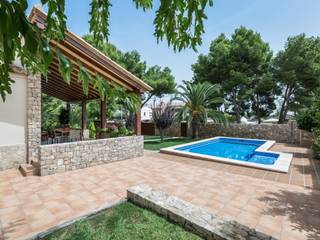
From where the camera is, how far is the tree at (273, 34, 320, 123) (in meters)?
20.1

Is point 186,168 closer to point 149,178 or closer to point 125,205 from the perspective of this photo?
point 149,178

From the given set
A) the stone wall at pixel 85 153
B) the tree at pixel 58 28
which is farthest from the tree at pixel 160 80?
the tree at pixel 58 28

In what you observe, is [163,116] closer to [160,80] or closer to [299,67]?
[160,80]

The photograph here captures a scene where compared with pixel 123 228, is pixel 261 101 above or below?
above

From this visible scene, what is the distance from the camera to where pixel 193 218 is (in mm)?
3879

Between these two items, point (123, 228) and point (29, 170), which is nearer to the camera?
point (123, 228)

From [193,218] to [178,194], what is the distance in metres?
1.89

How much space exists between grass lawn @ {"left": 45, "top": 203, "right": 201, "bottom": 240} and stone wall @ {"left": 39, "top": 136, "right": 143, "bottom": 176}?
13.6 feet

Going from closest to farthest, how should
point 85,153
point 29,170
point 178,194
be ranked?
point 178,194, point 29,170, point 85,153

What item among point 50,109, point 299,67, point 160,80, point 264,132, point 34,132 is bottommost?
point 264,132

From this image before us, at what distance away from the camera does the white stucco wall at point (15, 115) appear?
7.80 meters

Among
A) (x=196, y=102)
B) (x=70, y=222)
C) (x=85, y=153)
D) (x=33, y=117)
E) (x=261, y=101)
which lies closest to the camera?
(x=70, y=222)

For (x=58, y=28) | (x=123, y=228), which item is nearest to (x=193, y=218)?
(x=123, y=228)

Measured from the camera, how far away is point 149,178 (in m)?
7.21
